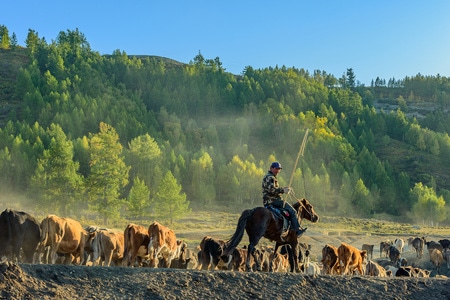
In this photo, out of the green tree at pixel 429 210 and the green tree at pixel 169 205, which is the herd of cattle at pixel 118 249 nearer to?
the green tree at pixel 169 205

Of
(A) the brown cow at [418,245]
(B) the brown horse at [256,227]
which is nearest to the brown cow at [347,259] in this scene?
(B) the brown horse at [256,227]

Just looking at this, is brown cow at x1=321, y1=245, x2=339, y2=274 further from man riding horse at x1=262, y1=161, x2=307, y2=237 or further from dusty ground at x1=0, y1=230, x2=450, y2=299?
dusty ground at x1=0, y1=230, x2=450, y2=299

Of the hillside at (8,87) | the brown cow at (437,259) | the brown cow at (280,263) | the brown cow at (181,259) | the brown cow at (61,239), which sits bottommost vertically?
the brown cow at (437,259)

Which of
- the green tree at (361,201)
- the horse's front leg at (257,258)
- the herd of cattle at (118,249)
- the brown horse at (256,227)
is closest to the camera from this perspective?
the herd of cattle at (118,249)

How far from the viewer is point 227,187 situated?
375 feet

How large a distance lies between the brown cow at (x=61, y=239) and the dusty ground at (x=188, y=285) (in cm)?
447

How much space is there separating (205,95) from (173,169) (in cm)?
8638

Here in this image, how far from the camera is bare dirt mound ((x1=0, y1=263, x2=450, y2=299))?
478 inches

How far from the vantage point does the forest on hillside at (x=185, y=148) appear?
77.4m

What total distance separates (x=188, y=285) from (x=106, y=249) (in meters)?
6.65

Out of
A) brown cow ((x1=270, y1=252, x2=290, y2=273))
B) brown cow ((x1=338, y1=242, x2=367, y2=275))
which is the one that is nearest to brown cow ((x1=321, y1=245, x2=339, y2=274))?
brown cow ((x1=338, y1=242, x2=367, y2=275))

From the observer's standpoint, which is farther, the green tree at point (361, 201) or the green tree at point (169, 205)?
the green tree at point (361, 201)

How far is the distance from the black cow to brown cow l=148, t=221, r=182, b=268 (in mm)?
4597

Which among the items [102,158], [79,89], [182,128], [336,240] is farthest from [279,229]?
[79,89]
